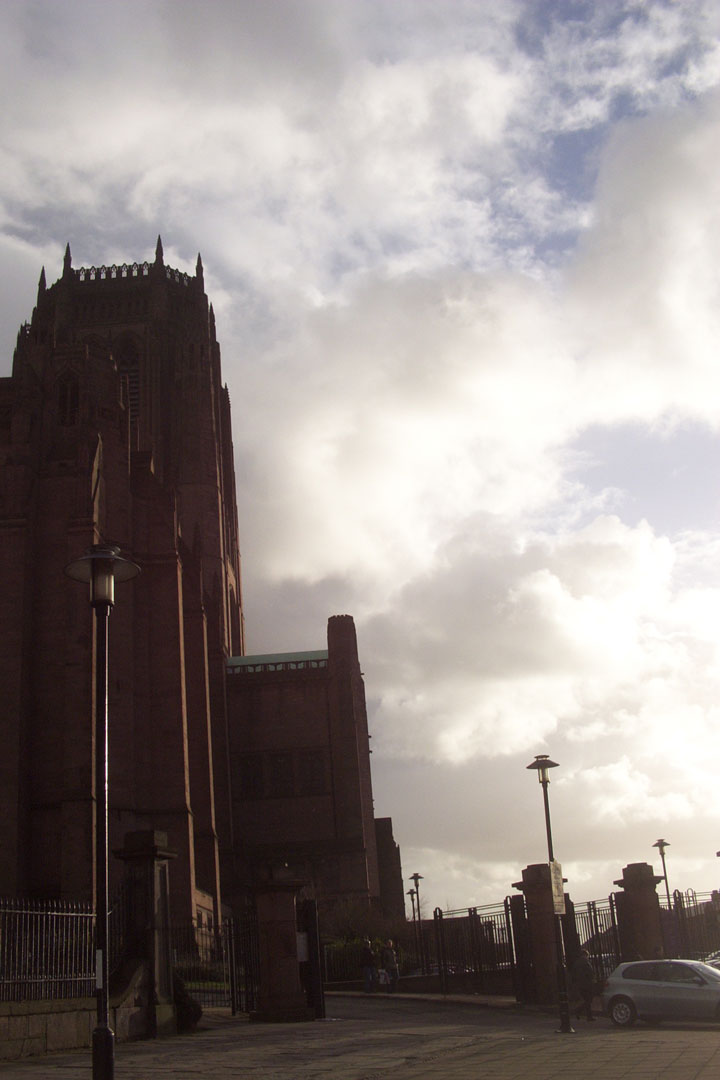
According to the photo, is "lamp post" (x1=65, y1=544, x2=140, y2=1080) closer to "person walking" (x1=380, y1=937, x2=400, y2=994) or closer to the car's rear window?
the car's rear window

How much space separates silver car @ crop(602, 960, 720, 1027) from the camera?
18438 mm

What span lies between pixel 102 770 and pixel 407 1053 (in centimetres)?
650

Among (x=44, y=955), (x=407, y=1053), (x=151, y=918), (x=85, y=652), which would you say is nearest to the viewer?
(x=407, y=1053)

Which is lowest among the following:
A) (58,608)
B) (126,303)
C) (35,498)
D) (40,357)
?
(58,608)

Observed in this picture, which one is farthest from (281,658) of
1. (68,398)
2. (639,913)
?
(639,913)

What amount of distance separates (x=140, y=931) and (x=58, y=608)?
19933mm

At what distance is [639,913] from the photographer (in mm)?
24234

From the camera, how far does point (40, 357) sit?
211 ft

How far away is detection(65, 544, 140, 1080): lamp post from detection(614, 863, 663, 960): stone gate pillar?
1619 centimetres

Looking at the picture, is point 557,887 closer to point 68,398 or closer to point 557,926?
point 557,926

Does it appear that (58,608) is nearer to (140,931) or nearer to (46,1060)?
(140,931)

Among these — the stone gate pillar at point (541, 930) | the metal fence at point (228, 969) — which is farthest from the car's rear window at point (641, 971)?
the metal fence at point (228, 969)

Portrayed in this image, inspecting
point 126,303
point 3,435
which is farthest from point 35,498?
point 126,303

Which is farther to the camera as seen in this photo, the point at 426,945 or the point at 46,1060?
the point at 426,945
